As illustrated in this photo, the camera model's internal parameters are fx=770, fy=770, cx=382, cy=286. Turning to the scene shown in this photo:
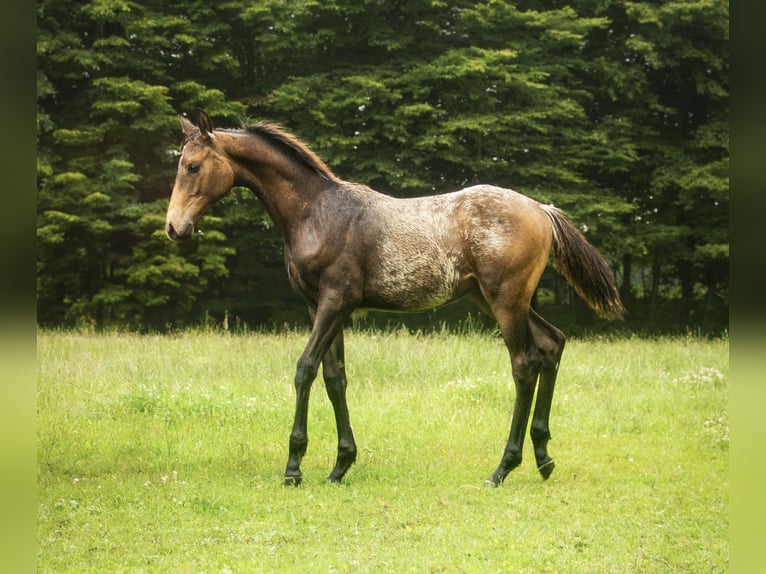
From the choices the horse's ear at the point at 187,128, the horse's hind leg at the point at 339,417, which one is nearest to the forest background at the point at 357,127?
the horse's ear at the point at 187,128

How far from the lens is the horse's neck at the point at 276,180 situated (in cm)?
667

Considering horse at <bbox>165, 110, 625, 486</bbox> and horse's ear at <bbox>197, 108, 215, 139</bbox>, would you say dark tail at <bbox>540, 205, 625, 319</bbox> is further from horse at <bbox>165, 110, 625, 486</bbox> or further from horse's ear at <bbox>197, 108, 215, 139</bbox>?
horse's ear at <bbox>197, 108, 215, 139</bbox>

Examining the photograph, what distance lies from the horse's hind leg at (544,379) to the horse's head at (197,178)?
9.65 feet

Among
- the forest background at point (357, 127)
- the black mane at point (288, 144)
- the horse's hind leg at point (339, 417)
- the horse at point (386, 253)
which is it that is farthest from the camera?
the forest background at point (357, 127)

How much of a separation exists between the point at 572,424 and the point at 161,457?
431cm

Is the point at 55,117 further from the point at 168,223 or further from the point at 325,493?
the point at 325,493

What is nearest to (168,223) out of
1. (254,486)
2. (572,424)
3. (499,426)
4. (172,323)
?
(254,486)

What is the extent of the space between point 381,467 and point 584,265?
2541mm

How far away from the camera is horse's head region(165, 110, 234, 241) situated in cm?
638

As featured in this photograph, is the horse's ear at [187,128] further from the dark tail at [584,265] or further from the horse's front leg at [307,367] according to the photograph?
the dark tail at [584,265]

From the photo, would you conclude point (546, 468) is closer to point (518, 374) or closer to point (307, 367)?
point (518, 374)

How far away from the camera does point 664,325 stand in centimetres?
2084

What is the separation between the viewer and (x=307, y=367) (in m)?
6.24

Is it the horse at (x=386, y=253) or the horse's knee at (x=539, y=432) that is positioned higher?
the horse at (x=386, y=253)
